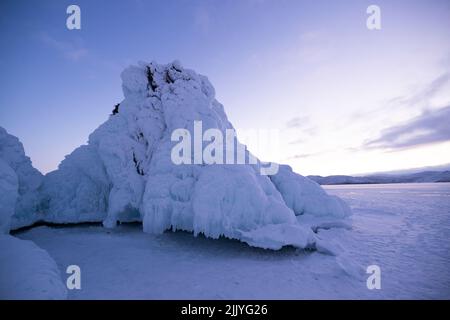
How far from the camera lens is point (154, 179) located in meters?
10.6

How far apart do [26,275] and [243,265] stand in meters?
5.18

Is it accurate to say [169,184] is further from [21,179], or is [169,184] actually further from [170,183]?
[21,179]

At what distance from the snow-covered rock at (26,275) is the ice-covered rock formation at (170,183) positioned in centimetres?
450

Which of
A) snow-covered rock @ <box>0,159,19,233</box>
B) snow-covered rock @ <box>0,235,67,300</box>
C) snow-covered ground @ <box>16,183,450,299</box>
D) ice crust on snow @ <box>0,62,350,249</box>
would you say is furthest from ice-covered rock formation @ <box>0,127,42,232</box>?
snow-covered rock @ <box>0,235,67,300</box>

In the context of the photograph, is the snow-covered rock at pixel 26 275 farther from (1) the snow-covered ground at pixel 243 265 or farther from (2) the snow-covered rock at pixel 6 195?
(2) the snow-covered rock at pixel 6 195

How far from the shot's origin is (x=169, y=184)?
10.3 meters

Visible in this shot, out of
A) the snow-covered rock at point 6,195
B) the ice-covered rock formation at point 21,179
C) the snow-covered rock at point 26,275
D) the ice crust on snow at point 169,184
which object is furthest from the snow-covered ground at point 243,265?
the ice-covered rock formation at point 21,179

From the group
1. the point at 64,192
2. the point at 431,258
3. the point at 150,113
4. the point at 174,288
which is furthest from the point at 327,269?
the point at 64,192

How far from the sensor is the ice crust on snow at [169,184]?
857cm

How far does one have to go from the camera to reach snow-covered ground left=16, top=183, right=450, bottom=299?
543 centimetres

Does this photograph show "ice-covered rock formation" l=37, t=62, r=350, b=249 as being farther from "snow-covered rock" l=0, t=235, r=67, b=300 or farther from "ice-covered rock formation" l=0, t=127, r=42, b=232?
"snow-covered rock" l=0, t=235, r=67, b=300

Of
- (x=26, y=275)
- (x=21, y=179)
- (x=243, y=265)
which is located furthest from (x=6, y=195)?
(x=243, y=265)
